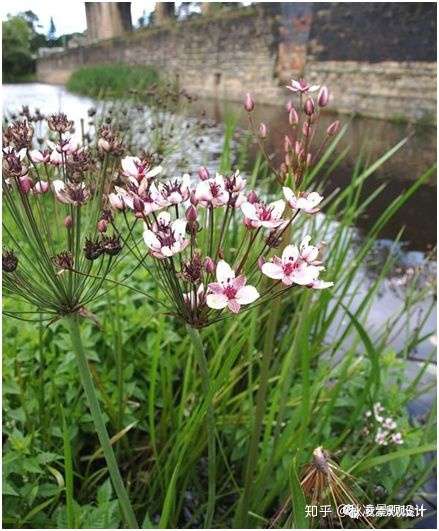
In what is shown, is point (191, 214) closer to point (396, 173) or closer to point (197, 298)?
point (197, 298)

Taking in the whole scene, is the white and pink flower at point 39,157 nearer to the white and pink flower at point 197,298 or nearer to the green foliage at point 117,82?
the white and pink flower at point 197,298

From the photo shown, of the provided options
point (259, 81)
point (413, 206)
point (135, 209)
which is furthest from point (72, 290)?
point (259, 81)

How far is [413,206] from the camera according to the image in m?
5.88

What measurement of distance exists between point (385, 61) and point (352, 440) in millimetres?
10816

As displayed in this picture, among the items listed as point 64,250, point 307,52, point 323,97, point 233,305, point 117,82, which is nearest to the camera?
point 233,305

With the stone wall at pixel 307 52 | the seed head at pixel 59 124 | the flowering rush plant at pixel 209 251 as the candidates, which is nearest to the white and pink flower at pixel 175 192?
the flowering rush plant at pixel 209 251

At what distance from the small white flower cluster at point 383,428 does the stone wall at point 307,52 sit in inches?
234

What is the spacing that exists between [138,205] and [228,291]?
19 centimetres

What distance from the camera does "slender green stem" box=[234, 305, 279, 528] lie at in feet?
3.66

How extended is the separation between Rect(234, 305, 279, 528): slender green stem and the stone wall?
252 inches

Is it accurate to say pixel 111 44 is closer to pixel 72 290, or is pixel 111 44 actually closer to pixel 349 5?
pixel 349 5

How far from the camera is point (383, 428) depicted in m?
1.81

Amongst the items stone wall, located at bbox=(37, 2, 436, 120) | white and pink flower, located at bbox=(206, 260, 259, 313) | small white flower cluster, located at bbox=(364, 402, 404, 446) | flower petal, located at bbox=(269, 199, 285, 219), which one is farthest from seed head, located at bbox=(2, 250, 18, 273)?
stone wall, located at bbox=(37, 2, 436, 120)

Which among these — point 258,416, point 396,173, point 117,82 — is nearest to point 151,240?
point 258,416
